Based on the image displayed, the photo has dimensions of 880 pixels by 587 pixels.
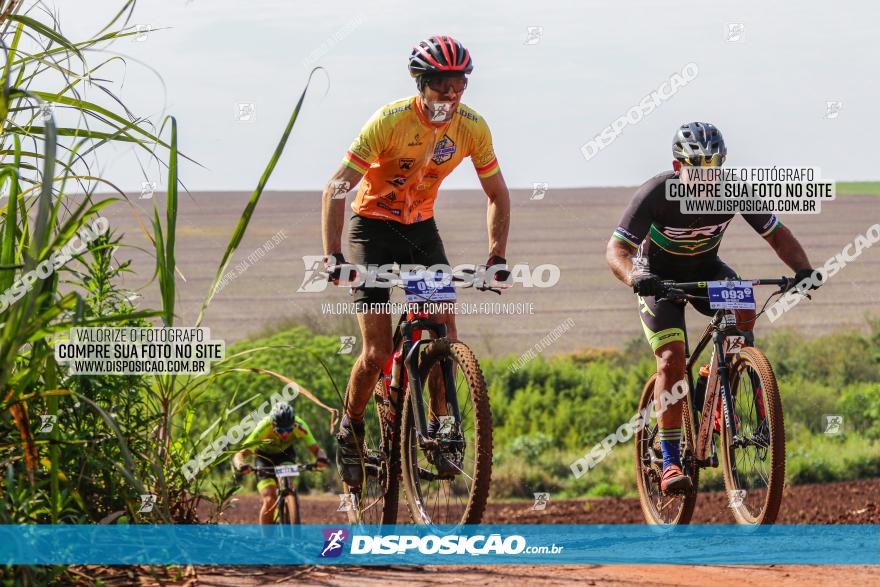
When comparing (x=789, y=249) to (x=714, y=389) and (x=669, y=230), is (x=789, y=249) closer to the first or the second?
(x=669, y=230)

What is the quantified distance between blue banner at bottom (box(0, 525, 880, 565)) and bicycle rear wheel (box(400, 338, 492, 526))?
0.17 metres

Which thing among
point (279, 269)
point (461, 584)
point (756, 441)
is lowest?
point (461, 584)

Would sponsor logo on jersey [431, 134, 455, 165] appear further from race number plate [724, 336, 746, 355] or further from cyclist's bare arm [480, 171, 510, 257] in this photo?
race number plate [724, 336, 746, 355]

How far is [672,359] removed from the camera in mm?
6742

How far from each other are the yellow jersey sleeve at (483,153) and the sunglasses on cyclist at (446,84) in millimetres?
376

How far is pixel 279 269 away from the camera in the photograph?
24625 millimetres

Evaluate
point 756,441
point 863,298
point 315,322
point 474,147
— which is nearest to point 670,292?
point 756,441

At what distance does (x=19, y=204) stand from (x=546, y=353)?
49.4 ft

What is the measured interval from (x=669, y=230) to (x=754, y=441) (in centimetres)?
126

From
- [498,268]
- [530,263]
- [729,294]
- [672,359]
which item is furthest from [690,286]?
[530,263]

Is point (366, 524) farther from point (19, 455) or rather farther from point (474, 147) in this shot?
point (19, 455)

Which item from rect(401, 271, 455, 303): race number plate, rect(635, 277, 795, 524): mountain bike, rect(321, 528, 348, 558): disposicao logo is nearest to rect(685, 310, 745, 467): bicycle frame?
rect(635, 277, 795, 524): mountain bike

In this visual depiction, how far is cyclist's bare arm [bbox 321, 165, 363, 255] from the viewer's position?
6.04m

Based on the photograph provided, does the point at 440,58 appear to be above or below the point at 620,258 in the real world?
above
